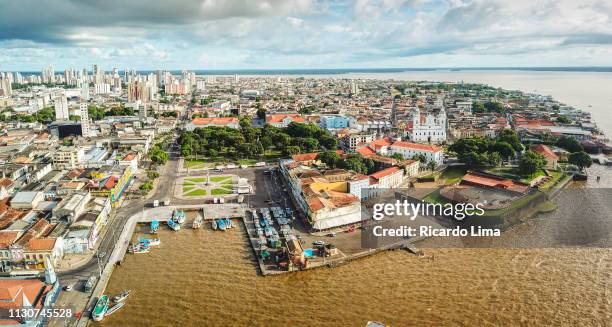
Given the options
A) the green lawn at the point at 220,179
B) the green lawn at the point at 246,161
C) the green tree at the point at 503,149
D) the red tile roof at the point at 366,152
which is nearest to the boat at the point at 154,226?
the green lawn at the point at 220,179

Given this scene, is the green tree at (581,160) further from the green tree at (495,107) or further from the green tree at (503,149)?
the green tree at (495,107)

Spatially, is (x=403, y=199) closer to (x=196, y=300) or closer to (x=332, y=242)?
(x=332, y=242)

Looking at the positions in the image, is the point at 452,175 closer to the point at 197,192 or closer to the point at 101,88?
the point at 197,192

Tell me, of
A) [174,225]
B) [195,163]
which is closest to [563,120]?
[195,163]

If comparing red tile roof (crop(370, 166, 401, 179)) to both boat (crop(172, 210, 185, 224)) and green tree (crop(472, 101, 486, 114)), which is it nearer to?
boat (crop(172, 210, 185, 224))

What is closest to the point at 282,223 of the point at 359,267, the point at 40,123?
the point at 359,267

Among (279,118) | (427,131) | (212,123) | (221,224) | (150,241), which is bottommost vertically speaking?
(150,241)
